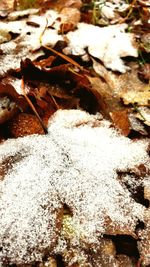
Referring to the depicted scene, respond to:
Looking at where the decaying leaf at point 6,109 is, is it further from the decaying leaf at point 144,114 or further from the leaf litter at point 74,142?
the decaying leaf at point 144,114

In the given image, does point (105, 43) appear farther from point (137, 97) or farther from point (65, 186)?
point (65, 186)

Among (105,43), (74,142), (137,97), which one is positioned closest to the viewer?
(74,142)

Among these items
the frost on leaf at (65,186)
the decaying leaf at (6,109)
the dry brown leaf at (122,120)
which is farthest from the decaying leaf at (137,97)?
the decaying leaf at (6,109)

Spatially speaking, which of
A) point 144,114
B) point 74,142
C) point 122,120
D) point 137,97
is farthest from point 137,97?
point 74,142

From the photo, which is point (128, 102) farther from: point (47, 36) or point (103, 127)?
point (47, 36)

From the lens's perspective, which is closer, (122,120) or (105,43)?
(122,120)

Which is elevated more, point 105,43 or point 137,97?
point 105,43

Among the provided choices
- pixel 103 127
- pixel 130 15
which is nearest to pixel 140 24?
pixel 130 15

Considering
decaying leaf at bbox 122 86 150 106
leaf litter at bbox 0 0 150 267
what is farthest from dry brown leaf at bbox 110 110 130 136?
decaying leaf at bbox 122 86 150 106
